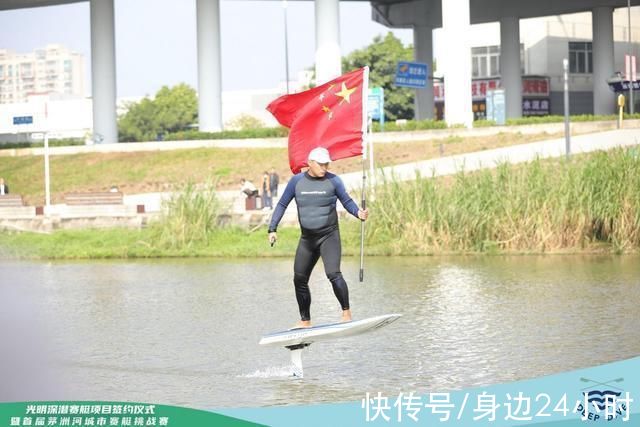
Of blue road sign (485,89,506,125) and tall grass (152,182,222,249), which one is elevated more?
blue road sign (485,89,506,125)

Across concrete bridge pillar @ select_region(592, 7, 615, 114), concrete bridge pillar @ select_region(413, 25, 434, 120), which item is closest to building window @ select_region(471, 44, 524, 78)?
concrete bridge pillar @ select_region(413, 25, 434, 120)

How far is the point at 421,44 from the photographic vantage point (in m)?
82.1

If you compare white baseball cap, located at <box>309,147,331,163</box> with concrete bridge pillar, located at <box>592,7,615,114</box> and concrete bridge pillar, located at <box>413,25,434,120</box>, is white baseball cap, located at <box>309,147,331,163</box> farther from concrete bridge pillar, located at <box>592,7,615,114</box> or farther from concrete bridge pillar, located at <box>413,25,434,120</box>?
concrete bridge pillar, located at <box>413,25,434,120</box>

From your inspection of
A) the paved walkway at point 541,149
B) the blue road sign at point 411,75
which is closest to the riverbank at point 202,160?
the paved walkway at point 541,149

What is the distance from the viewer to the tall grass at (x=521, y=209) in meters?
27.1

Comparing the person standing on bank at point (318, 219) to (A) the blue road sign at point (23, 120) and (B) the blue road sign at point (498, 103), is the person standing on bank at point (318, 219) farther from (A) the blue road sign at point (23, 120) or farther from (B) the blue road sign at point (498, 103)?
(B) the blue road sign at point (498, 103)

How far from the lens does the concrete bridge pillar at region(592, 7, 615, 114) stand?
76250 millimetres

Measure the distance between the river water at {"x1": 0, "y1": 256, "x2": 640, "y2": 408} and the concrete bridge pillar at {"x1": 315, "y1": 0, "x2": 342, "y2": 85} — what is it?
33880 mm

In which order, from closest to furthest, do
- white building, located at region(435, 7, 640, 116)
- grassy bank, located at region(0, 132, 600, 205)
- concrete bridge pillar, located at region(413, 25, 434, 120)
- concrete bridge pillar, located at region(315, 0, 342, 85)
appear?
1. grassy bank, located at region(0, 132, 600, 205)
2. concrete bridge pillar, located at region(315, 0, 342, 85)
3. concrete bridge pillar, located at region(413, 25, 434, 120)
4. white building, located at region(435, 7, 640, 116)

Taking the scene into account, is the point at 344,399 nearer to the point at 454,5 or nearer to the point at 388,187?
the point at 388,187

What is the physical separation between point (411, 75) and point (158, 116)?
2402 inches

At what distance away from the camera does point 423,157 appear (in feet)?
161

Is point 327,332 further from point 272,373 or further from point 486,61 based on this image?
point 486,61

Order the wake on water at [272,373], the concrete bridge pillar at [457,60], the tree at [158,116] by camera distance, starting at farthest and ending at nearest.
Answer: the tree at [158,116]
the concrete bridge pillar at [457,60]
the wake on water at [272,373]
